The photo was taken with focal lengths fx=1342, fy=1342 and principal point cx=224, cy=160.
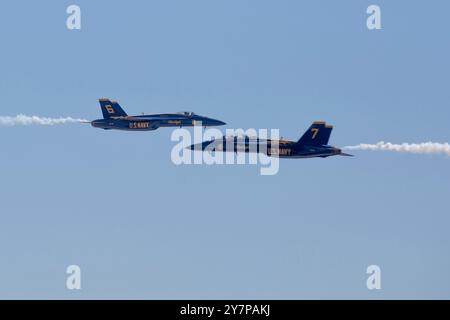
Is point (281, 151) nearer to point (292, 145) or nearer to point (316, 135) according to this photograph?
point (292, 145)

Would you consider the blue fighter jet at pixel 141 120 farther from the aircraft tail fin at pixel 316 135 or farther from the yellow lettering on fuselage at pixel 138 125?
the aircraft tail fin at pixel 316 135


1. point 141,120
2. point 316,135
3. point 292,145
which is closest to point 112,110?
point 141,120

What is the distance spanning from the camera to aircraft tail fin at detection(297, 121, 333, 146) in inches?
6796

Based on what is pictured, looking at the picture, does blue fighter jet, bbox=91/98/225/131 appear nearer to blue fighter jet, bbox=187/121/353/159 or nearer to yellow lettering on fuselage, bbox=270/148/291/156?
blue fighter jet, bbox=187/121/353/159

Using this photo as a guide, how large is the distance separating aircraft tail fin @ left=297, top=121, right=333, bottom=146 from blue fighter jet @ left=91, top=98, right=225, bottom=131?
24869 millimetres

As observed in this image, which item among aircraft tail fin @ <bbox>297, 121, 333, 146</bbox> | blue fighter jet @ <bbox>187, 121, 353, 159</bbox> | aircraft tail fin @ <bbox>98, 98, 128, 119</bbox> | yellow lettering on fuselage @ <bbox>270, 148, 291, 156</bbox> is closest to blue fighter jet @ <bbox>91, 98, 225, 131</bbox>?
aircraft tail fin @ <bbox>98, 98, 128, 119</bbox>

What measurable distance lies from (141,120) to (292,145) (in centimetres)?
2646

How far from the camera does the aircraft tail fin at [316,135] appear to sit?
173 meters
